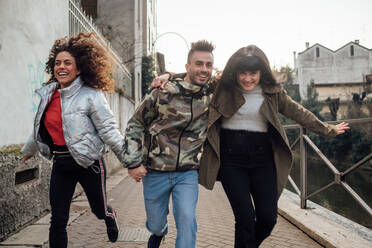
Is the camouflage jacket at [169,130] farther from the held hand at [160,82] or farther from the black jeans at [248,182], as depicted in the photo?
the black jeans at [248,182]

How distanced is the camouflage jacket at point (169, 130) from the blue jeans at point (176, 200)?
8 cm

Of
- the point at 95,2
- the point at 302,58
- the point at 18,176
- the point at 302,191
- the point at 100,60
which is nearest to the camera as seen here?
the point at 100,60

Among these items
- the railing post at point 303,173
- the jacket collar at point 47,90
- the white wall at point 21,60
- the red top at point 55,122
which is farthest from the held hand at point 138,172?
the railing post at point 303,173

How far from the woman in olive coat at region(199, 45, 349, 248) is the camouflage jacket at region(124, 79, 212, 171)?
15 centimetres

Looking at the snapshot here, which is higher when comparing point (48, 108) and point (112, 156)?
point (48, 108)

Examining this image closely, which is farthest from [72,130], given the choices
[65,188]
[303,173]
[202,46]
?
[303,173]

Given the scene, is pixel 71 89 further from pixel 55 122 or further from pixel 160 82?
pixel 160 82

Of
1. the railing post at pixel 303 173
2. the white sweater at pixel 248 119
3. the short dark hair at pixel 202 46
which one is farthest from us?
the railing post at pixel 303 173

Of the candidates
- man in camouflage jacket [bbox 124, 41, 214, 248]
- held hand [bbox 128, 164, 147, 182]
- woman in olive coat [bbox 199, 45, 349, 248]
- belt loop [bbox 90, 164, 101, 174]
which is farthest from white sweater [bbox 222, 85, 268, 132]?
belt loop [bbox 90, 164, 101, 174]

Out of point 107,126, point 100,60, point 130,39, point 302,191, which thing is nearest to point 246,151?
point 107,126

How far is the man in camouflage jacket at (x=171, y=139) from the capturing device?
263 centimetres

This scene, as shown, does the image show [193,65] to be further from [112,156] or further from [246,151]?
[112,156]

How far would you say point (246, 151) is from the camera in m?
2.76

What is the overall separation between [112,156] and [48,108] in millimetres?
7427
